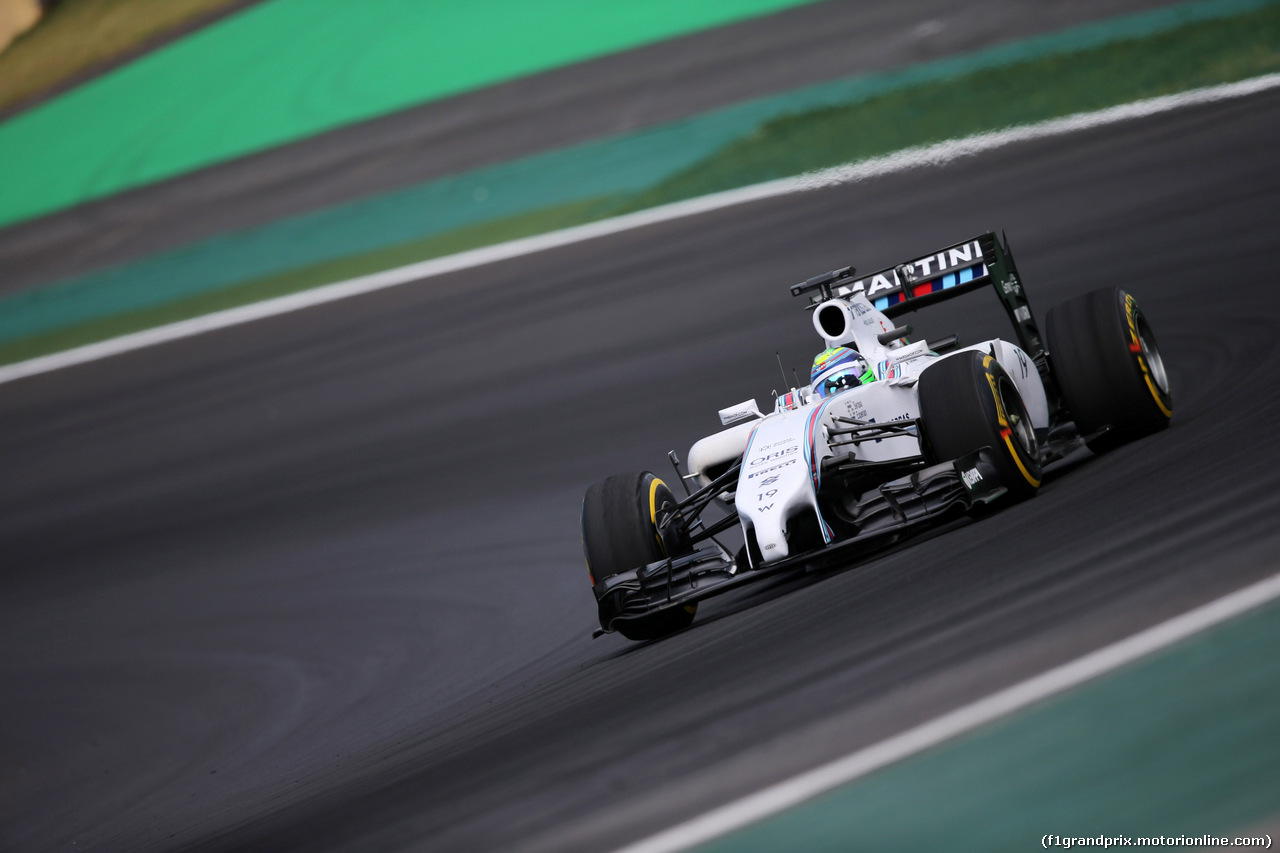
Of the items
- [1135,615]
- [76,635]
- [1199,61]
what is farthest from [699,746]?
[1199,61]

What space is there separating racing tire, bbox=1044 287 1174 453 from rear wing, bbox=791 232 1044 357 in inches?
12.3

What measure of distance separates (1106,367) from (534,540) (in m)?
4.03

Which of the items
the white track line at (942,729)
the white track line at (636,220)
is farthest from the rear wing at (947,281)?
the white track line at (636,220)

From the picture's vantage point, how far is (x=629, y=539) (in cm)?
695

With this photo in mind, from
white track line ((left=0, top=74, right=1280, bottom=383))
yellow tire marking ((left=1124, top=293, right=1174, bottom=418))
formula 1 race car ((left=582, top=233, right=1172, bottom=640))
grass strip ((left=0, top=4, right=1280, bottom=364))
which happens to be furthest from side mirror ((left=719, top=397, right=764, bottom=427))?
grass strip ((left=0, top=4, right=1280, bottom=364))

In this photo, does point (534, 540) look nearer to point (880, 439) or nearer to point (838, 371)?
point (838, 371)

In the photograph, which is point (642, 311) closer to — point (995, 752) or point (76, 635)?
point (76, 635)

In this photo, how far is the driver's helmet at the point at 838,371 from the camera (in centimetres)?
727

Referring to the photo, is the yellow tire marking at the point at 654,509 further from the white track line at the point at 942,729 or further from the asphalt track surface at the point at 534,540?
the white track line at the point at 942,729

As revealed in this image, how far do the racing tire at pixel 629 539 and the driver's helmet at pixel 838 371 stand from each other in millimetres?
1052

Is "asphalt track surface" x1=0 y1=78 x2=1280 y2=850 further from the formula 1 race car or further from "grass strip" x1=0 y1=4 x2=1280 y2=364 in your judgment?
"grass strip" x1=0 y1=4 x2=1280 y2=364

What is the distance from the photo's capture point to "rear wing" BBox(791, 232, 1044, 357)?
7.86m

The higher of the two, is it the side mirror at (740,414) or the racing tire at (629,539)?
the side mirror at (740,414)

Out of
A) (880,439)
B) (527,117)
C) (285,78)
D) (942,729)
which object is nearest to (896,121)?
(527,117)
